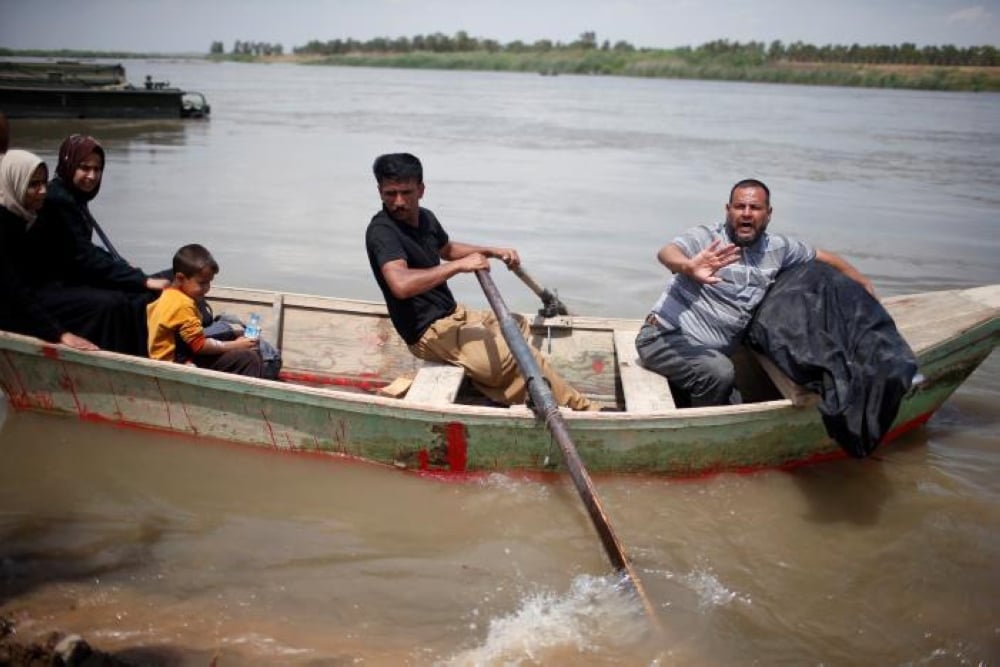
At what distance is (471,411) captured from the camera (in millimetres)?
3883

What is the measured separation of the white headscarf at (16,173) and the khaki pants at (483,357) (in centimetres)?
208

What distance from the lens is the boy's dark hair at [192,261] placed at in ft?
13.4

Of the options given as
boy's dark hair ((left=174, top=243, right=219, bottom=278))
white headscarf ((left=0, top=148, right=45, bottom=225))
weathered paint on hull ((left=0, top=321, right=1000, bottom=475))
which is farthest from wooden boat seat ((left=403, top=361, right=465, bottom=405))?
white headscarf ((left=0, top=148, right=45, bottom=225))

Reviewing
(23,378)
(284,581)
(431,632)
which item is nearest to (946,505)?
(431,632)

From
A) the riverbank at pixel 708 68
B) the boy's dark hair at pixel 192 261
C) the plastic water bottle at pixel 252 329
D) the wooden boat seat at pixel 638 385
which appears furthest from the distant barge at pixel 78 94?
the riverbank at pixel 708 68

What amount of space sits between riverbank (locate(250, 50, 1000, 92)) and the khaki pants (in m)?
49.1

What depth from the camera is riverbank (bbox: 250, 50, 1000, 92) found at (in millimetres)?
46469

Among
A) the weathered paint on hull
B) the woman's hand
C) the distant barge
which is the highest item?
the distant barge

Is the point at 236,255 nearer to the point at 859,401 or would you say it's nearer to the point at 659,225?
the point at 659,225

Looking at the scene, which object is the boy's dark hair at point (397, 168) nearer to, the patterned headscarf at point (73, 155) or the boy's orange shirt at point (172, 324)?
the boy's orange shirt at point (172, 324)

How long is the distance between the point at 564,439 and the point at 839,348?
4.61 feet

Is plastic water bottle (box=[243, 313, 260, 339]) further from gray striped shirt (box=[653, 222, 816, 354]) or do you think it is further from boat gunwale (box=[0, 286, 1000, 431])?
gray striped shirt (box=[653, 222, 816, 354])

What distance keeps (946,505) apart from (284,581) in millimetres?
3475

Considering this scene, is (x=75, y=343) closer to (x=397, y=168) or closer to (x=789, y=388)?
(x=397, y=168)
